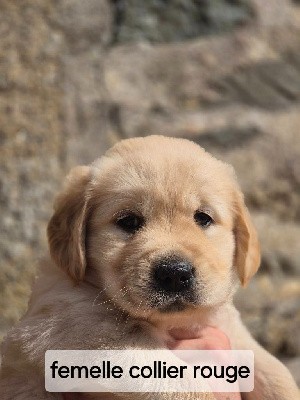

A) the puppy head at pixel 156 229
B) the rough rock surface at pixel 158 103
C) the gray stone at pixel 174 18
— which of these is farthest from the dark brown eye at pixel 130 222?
the gray stone at pixel 174 18

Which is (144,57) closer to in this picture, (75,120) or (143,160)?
(75,120)

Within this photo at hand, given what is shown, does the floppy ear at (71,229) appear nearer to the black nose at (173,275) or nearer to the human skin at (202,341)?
the black nose at (173,275)

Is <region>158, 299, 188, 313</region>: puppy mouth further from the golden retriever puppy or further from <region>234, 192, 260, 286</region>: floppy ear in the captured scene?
<region>234, 192, 260, 286</region>: floppy ear

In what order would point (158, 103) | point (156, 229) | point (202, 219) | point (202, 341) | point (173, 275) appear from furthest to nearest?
1. point (158, 103)
2. point (202, 341)
3. point (202, 219)
4. point (156, 229)
5. point (173, 275)

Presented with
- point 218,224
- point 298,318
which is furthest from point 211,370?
point 298,318

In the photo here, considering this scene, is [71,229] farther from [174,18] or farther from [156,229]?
[174,18]

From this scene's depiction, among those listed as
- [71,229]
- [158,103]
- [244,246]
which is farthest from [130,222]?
[158,103]
